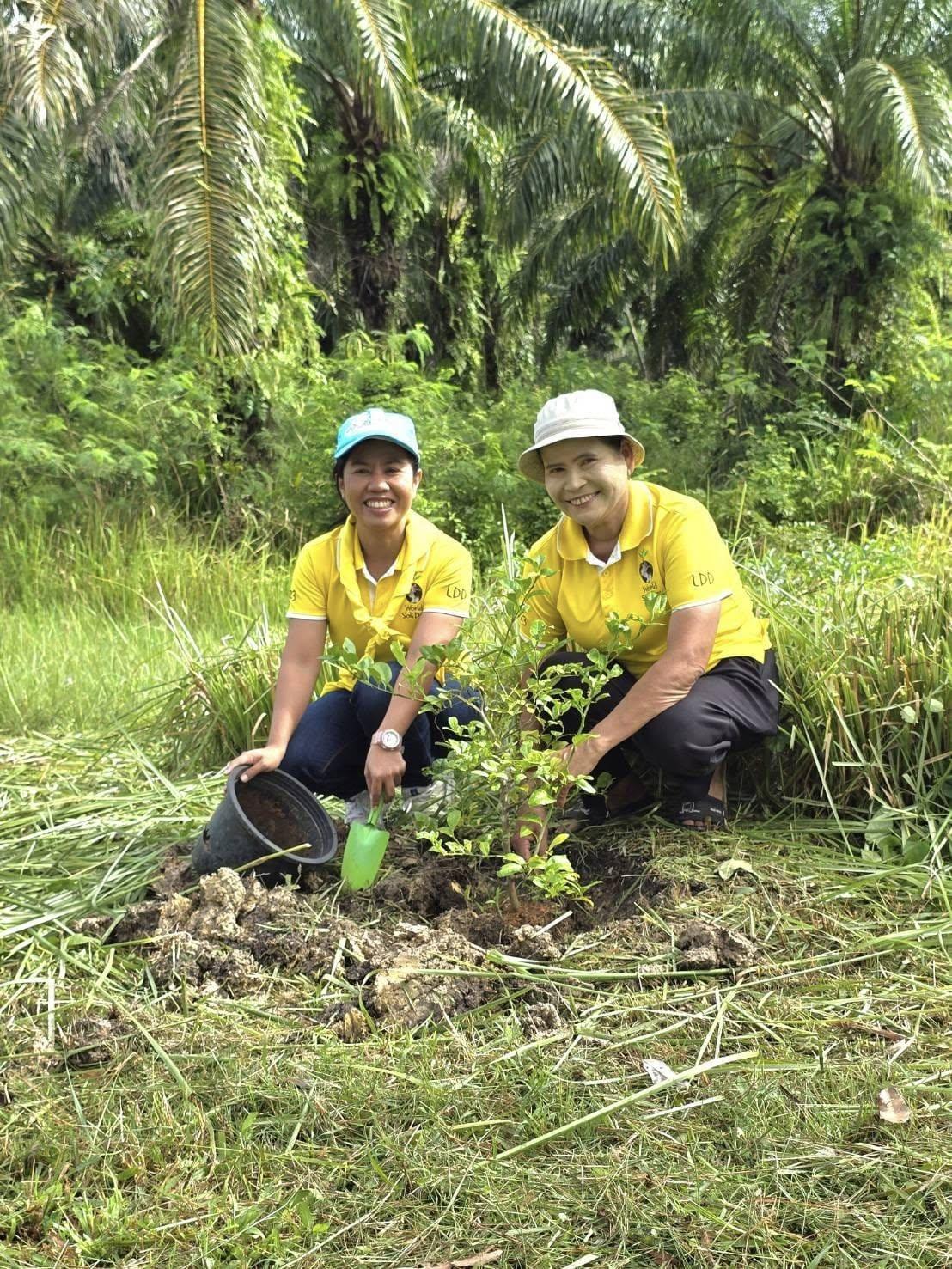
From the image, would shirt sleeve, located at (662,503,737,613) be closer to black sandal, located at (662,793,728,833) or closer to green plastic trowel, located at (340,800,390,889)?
black sandal, located at (662,793,728,833)

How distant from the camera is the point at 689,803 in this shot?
3.17 metres

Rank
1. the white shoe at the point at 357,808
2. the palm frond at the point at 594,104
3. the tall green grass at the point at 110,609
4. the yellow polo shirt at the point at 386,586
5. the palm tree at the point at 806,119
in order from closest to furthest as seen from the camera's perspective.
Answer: the yellow polo shirt at the point at 386,586, the white shoe at the point at 357,808, the tall green grass at the point at 110,609, the palm frond at the point at 594,104, the palm tree at the point at 806,119

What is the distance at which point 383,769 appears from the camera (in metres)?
2.88

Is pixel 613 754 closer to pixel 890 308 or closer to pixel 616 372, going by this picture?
pixel 890 308

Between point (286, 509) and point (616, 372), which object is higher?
point (616, 372)

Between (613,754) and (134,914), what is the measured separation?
1.30 metres

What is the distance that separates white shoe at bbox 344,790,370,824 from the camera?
134 inches

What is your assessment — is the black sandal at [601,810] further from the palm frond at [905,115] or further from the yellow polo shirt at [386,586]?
the palm frond at [905,115]

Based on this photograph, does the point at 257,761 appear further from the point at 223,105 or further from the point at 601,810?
the point at 223,105

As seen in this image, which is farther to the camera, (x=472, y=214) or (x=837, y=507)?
(x=472, y=214)

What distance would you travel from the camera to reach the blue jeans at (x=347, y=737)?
331cm

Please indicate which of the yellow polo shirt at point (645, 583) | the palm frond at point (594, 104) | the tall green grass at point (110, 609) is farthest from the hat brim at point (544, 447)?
the palm frond at point (594, 104)

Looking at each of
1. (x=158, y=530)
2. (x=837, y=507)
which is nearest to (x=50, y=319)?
(x=158, y=530)

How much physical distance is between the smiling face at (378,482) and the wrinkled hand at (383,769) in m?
0.62
